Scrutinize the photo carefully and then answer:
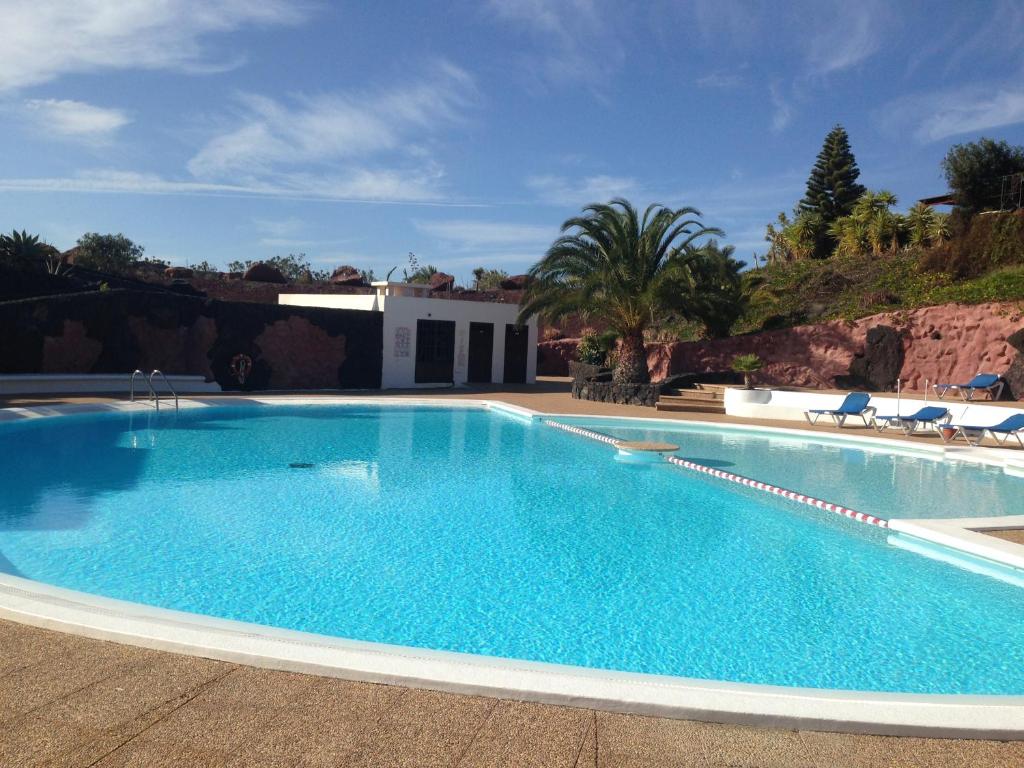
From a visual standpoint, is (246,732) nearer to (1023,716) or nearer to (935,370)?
(1023,716)

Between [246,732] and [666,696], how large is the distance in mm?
1699

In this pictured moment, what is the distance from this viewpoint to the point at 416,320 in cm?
2480

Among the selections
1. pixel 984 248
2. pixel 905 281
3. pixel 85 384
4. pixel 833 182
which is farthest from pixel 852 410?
pixel 833 182

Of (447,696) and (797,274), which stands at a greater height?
(797,274)

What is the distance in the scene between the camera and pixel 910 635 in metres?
5.42

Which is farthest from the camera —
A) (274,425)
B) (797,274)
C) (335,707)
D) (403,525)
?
(797,274)

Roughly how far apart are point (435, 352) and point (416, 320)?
1333 millimetres

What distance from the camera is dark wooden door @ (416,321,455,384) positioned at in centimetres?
2512

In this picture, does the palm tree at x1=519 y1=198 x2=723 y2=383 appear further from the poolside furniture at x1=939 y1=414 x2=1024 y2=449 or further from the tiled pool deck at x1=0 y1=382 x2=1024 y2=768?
the tiled pool deck at x1=0 y1=382 x2=1024 y2=768

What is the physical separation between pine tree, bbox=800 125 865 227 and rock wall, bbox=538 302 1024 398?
55.9ft

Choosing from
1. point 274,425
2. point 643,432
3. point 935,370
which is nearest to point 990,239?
point 935,370

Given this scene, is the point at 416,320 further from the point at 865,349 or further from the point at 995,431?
the point at 995,431

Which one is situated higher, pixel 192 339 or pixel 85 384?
pixel 192 339

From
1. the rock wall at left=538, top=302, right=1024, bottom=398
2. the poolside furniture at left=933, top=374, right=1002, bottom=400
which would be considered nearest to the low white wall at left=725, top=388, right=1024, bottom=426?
the poolside furniture at left=933, top=374, right=1002, bottom=400
